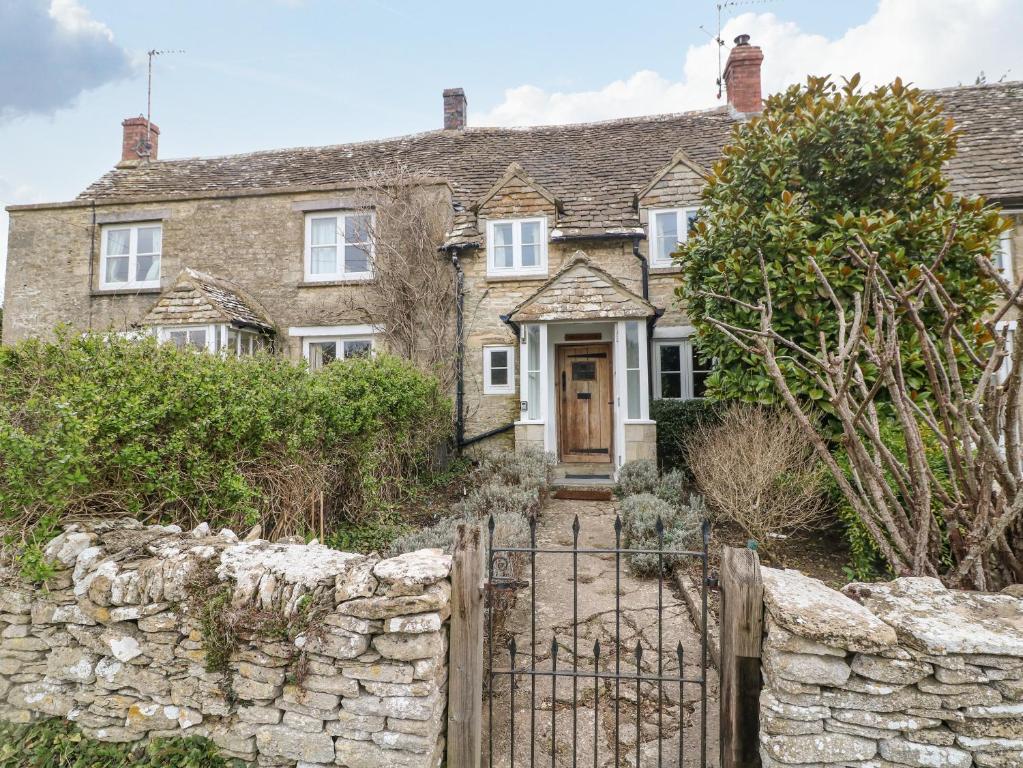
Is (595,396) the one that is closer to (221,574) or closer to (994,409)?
(994,409)

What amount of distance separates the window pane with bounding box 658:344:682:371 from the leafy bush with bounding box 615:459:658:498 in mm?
3127

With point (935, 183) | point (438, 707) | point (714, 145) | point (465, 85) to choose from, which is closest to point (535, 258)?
point (714, 145)

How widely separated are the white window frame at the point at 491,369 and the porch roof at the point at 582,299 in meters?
1.79

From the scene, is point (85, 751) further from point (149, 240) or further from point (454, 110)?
point (454, 110)

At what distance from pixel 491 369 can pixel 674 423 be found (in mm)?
4172

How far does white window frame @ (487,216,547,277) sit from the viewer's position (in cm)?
1166

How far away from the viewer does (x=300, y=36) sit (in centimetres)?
785

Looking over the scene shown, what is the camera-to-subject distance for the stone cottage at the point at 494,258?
10391 millimetres

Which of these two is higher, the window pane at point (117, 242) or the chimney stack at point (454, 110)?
the chimney stack at point (454, 110)

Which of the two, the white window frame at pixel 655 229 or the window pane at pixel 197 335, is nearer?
the window pane at pixel 197 335

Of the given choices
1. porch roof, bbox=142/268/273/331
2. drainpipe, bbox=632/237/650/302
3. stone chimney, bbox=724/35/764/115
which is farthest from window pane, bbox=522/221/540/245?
stone chimney, bbox=724/35/764/115

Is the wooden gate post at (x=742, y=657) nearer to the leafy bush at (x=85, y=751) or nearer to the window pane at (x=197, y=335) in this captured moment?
the leafy bush at (x=85, y=751)

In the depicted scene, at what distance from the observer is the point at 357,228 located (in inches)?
490

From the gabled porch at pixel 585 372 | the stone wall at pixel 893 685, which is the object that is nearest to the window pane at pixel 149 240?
the gabled porch at pixel 585 372
